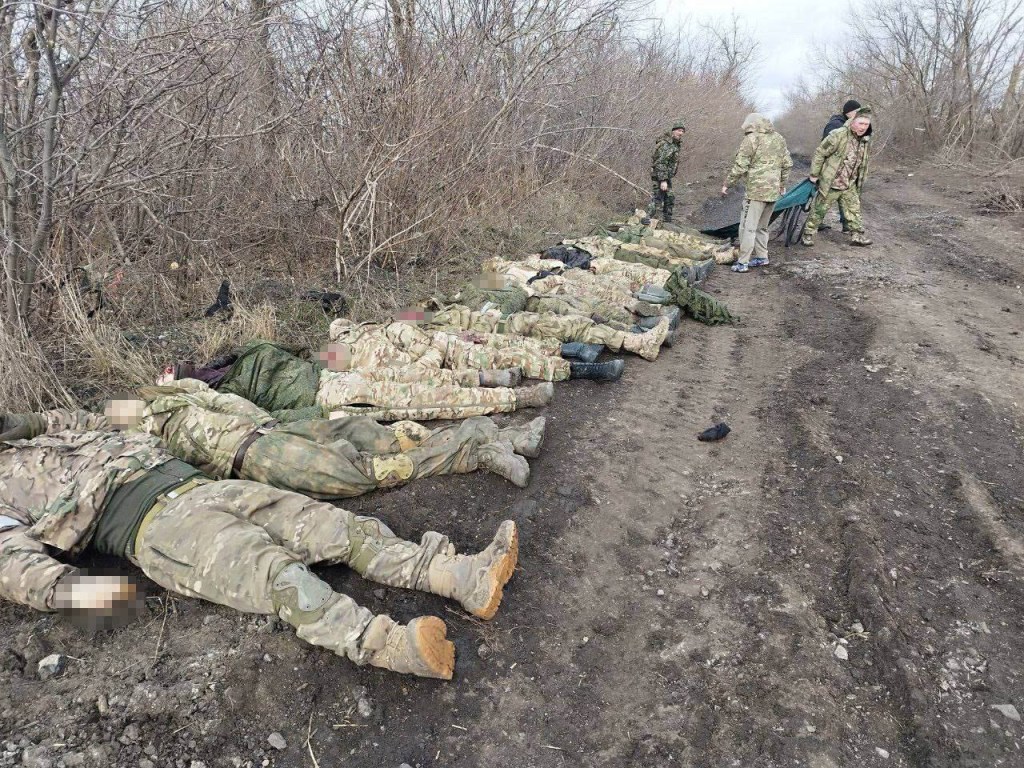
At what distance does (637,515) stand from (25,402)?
339 cm

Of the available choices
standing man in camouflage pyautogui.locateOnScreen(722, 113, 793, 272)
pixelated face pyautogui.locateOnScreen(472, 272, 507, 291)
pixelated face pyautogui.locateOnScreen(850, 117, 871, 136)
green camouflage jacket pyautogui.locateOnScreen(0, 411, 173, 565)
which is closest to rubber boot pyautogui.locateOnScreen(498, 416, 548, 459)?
green camouflage jacket pyautogui.locateOnScreen(0, 411, 173, 565)

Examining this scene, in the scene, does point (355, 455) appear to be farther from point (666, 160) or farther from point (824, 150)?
point (666, 160)

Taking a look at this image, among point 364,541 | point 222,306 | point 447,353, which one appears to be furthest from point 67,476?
point 222,306

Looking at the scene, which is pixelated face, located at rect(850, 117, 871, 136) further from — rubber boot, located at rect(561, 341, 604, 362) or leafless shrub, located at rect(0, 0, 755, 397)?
rubber boot, located at rect(561, 341, 604, 362)

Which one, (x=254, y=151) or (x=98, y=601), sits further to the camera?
(x=254, y=151)

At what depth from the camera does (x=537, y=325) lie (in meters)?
4.69

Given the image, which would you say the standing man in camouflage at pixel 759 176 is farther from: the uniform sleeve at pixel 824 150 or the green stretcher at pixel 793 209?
the uniform sleeve at pixel 824 150

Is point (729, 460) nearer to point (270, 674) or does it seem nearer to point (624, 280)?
point (270, 674)

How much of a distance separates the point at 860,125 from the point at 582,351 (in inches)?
195

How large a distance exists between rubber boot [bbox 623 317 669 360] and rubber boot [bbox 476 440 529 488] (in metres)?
1.79

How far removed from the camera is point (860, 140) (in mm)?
6832

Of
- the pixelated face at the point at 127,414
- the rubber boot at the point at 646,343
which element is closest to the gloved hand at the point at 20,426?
the pixelated face at the point at 127,414

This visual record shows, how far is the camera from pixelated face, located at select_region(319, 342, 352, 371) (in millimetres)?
3922

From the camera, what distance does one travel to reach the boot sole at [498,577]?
214 cm
